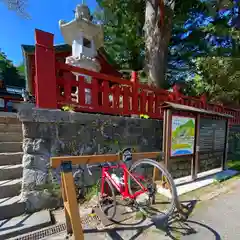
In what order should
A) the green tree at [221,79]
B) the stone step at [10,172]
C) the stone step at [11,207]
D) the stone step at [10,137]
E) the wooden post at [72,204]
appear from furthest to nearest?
the green tree at [221,79] → the stone step at [10,137] → the stone step at [10,172] → the stone step at [11,207] → the wooden post at [72,204]

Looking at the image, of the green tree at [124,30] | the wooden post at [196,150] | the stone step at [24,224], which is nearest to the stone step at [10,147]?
the stone step at [24,224]

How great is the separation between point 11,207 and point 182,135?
11.1 feet

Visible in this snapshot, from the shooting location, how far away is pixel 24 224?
2357 mm

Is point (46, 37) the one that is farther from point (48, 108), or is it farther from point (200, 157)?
point (200, 157)

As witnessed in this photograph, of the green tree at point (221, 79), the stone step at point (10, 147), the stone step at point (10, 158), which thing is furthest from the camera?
the green tree at point (221, 79)

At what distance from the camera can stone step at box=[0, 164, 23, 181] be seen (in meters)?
2.93

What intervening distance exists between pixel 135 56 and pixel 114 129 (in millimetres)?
7746

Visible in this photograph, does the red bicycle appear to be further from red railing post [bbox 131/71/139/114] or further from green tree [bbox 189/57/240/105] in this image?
green tree [bbox 189/57/240/105]

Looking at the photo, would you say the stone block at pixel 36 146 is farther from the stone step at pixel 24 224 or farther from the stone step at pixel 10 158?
the stone step at pixel 24 224

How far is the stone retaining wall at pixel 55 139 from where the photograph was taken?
8.98 feet

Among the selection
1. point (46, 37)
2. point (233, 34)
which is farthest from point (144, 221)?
point (233, 34)

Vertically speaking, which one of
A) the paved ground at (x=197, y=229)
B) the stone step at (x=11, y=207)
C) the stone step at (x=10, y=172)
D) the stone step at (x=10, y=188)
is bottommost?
the paved ground at (x=197, y=229)

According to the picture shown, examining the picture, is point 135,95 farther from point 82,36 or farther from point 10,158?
point 82,36

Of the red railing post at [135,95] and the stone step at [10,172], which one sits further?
the red railing post at [135,95]
